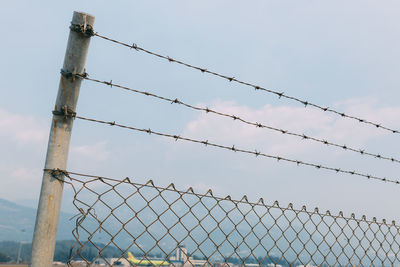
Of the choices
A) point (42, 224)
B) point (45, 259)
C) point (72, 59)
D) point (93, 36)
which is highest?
point (93, 36)

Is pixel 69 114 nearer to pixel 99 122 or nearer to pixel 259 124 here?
pixel 99 122

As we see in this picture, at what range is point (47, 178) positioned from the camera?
2.67m

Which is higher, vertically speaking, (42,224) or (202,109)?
(202,109)

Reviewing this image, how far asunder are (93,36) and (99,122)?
59 cm

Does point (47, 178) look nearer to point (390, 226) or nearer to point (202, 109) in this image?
point (202, 109)

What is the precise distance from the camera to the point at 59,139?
271 centimetres

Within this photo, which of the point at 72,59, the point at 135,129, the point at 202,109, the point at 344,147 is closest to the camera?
the point at 72,59

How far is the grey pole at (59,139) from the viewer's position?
2.61 m

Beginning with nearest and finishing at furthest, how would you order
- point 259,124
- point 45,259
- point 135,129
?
point 45,259 → point 135,129 → point 259,124

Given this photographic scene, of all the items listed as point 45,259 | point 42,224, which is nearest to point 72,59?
point 42,224

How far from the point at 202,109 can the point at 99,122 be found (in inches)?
38.3

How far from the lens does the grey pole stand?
2607mm

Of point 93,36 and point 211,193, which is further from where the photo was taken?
point 211,193

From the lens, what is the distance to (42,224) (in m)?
2.61
